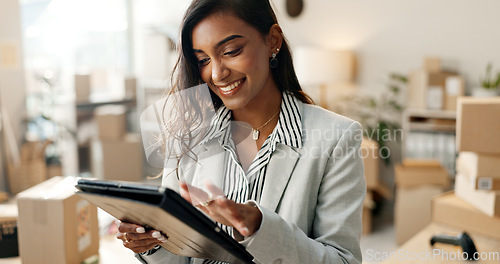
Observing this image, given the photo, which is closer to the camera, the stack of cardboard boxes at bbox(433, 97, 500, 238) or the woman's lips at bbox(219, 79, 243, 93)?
the woman's lips at bbox(219, 79, 243, 93)

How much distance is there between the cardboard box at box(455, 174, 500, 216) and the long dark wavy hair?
1.14m

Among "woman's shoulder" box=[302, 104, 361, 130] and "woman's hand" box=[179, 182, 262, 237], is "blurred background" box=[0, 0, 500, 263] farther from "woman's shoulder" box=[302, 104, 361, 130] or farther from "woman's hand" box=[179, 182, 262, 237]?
"woman's hand" box=[179, 182, 262, 237]

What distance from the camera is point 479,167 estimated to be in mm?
1909

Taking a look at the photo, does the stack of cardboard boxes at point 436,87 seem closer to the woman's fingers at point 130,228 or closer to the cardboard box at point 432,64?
the cardboard box at point 432,64

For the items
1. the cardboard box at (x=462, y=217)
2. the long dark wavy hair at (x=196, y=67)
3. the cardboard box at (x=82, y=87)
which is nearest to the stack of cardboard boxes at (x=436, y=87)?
the cardboard box at (x=462, y=217)

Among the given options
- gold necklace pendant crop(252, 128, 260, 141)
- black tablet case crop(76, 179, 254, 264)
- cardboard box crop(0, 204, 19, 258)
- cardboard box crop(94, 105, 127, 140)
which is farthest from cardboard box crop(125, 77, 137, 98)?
black tablet case crop(76, 179, 254, 264)

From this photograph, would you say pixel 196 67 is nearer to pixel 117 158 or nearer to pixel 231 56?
pixel 231 56

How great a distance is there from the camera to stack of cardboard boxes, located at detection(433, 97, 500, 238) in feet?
6.05

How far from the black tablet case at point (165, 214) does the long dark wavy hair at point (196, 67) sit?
1.13 feet

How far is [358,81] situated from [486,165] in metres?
2.20

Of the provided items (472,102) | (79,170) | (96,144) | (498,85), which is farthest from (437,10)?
(79,170)

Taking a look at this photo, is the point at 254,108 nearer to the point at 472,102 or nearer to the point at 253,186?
the point at 253,186

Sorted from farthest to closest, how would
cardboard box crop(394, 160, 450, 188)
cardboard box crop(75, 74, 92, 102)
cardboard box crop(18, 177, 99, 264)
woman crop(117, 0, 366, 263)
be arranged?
cardboard box crop(75, 74, 92, 102) < cardboard box crop(394, 160, 450, 188) < cardboard box crop(18, 177, 99, 264) < woman crop(117, 0, 366, 263)

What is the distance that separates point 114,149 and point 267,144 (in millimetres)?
3474
